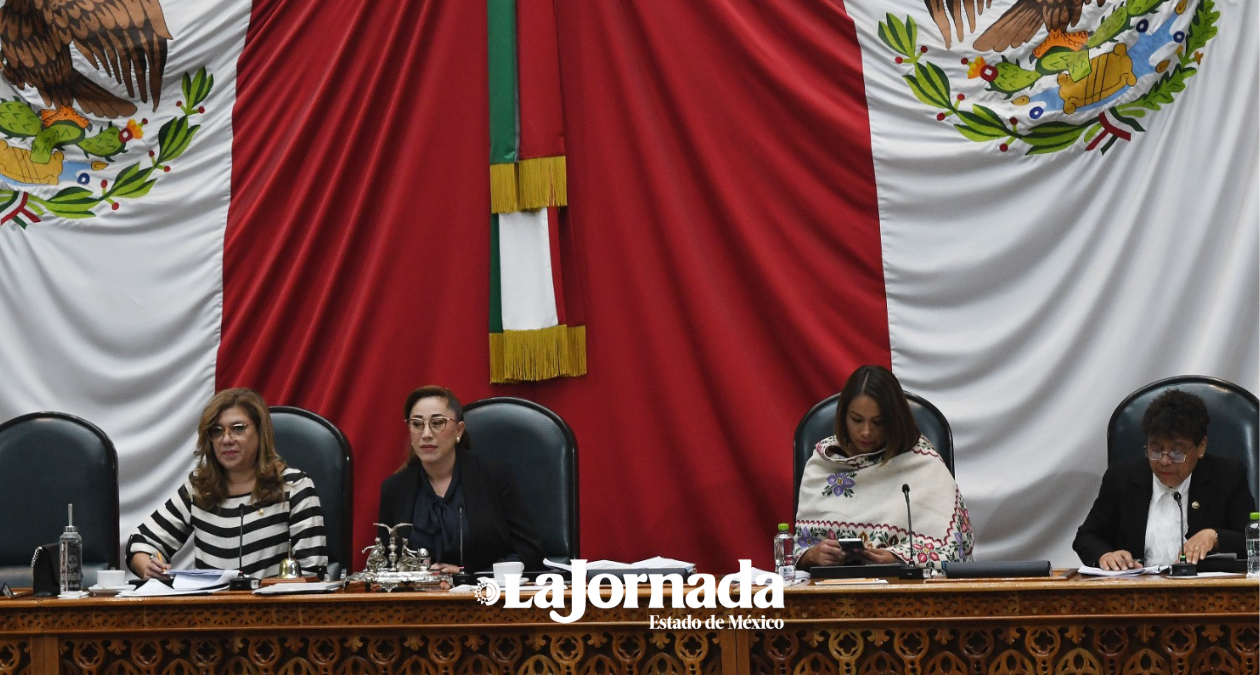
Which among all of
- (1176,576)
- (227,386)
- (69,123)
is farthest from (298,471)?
(1176,576)

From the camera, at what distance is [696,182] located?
13.9 ft

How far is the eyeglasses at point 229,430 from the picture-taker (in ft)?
11.3

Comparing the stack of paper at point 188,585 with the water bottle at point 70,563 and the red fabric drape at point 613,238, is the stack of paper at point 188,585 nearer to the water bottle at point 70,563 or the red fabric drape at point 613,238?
the water bottle at point 70,563

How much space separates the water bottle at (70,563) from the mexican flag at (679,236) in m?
1.37

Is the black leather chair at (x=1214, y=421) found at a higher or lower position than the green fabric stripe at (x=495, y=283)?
lower

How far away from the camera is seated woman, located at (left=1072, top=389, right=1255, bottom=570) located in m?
3.16

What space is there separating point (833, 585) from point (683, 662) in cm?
34

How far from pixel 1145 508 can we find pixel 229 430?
242 cm

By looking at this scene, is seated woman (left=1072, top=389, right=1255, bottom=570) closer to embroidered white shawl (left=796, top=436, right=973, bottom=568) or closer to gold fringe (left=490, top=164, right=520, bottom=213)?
embroidered white shawl (left=796, top=436, right=973, bottom=568)

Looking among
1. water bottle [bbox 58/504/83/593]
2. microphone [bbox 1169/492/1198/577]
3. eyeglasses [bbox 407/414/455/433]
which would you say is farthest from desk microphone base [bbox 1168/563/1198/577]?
water bottle [bbox 58/504/83/593]

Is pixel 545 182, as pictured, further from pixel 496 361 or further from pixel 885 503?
pixel 885 503

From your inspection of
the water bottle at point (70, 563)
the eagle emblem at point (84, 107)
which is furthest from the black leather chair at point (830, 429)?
the eagle emblem at point (84, 107)

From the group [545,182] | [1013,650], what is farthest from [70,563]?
[1013,650]

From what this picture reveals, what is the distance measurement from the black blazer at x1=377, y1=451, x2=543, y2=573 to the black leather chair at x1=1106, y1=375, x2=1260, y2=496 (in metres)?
1.63
